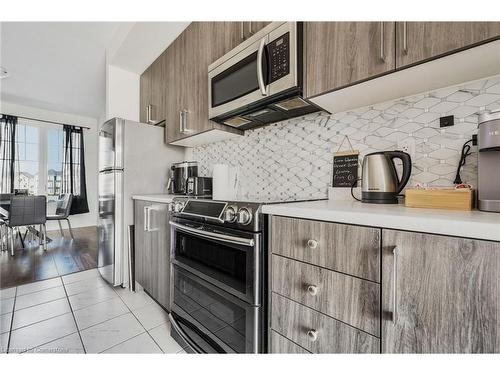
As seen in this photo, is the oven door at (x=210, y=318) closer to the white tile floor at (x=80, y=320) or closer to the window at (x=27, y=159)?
the white tile floor at (x=80, y=320)

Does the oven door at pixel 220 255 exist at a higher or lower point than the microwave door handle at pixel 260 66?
lower

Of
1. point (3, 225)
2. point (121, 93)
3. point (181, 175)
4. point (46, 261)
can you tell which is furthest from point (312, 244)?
point (3, 225)

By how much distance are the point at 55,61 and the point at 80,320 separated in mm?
3143

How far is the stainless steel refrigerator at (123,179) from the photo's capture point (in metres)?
2.07

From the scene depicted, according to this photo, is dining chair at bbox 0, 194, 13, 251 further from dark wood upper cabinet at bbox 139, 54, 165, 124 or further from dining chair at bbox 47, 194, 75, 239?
dark wood upper cabinet at bbox 139, 54, 165, 124

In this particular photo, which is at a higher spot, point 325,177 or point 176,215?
point 325,177

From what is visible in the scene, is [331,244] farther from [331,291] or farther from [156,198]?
[156,198]

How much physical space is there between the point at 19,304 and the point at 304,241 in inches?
94.2

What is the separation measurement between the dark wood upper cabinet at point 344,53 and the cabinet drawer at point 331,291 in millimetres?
758

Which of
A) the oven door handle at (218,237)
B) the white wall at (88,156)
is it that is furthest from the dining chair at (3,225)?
the oven door handle at (218,237)

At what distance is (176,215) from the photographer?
4.60ft

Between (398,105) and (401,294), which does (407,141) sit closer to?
(398,105)

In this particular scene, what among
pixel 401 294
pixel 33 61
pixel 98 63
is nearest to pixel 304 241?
pixel 401 294

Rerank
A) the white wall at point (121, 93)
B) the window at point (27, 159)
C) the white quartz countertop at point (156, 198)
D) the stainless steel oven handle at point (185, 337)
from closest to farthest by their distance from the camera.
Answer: the stainless steel oven handle at point (185, 337), the white quartz countertop at point (156, 198), the white wall at point (121, 93), the window at point (27, 159)
